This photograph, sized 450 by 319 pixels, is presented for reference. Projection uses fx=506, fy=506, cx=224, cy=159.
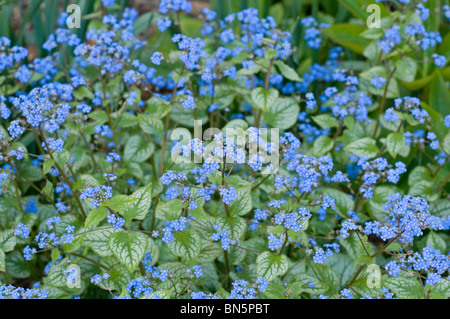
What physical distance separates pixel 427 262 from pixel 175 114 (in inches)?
72.0

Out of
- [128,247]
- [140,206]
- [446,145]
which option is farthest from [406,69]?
[128,247]

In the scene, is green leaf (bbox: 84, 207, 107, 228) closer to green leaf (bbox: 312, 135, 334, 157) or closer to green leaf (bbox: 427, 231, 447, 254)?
green leaf (bbox: 312, 135, 334, 157)

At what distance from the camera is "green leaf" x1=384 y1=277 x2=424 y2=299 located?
2.11 metres

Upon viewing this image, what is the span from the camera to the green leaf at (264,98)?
2697 mm

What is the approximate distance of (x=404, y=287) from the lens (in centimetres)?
213

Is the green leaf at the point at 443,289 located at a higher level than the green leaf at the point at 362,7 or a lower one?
lower

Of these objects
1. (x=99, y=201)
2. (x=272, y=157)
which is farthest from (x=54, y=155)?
(x=272, y=157)

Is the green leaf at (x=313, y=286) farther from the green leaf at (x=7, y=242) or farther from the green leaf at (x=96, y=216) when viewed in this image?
the green leaf at (x=7, y=242)

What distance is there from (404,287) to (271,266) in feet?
1.84

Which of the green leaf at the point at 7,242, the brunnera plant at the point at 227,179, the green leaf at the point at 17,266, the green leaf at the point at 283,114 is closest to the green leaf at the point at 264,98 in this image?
the brunnera plant at the point at 227,179

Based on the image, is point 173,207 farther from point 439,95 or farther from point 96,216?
point 439,95

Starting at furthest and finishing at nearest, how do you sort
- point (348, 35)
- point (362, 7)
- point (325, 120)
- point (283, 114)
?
point (348, 35), point (362, 7), point (283, 114), point (325, 120)

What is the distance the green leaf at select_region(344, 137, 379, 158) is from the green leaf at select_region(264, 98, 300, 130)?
14.8 inches

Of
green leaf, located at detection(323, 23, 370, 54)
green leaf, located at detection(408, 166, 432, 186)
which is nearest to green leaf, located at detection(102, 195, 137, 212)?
green leaf, located at detection(408, 166, 432, 186)
